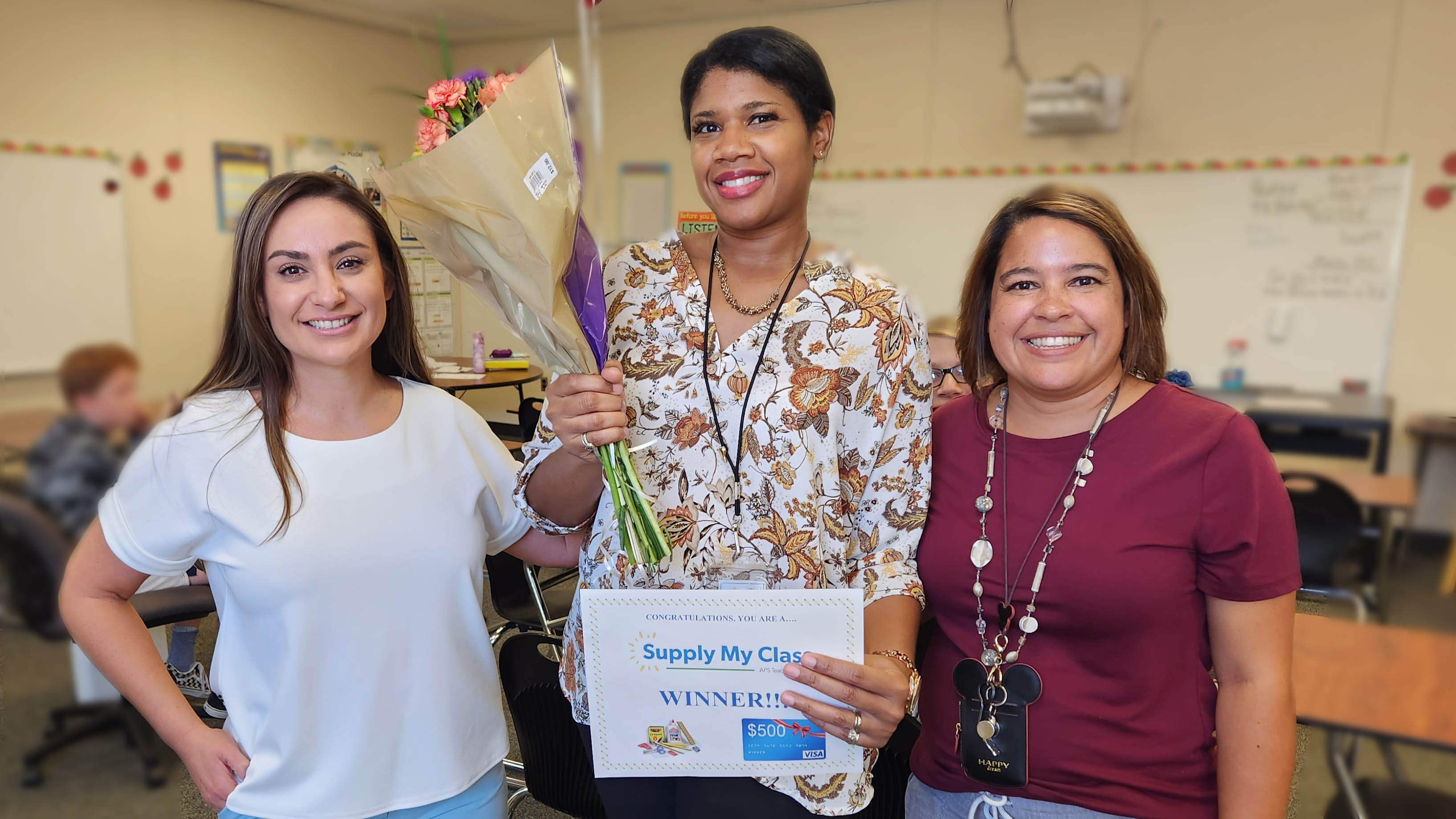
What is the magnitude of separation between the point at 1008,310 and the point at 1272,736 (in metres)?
0.64

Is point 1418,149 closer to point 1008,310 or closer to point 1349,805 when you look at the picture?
point 1008,310

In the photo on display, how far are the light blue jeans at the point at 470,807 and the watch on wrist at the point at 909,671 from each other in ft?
1.88

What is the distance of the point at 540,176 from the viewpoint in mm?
788

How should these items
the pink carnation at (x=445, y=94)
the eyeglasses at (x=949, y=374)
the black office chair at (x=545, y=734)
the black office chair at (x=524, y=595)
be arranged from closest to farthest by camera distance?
the pink carnation at (x=445, y=94), the eyeglasses at (x=949, y=374), the black office chair at (x=545, y=734), the black office chair at (x=524, y=595)

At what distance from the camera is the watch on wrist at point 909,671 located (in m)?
0.98

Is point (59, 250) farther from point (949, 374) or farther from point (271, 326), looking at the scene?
point (949, 374)

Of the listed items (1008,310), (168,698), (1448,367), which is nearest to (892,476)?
(1008,310)

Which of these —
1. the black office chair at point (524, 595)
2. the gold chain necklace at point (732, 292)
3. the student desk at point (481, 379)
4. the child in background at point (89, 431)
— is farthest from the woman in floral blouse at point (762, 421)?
the black office chair at point (524, 595)

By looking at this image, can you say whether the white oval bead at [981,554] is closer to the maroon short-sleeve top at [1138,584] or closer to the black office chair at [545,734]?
the maroon short-sleeve top at [1138,584]

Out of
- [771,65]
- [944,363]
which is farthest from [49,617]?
[944,363]

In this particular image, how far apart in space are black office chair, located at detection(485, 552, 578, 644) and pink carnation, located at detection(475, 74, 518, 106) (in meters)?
1.79

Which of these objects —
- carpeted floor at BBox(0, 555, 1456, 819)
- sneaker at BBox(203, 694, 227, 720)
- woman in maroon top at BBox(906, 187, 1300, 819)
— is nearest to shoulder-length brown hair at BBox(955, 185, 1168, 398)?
woman in maroon top at BBox(906, 187, 1300, 819)

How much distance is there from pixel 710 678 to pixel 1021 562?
45cm

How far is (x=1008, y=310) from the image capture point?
1.00 m
